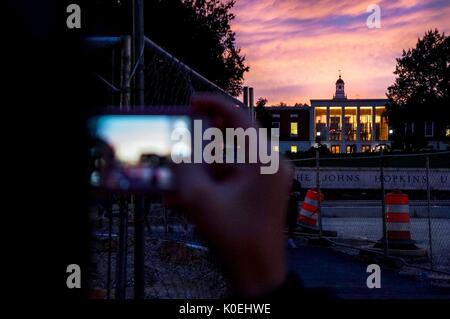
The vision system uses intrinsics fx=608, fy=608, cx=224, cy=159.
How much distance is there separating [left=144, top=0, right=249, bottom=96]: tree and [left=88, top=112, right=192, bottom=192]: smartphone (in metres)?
20.9

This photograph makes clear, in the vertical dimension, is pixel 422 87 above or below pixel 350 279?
above

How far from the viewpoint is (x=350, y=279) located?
8.97m

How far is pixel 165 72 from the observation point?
4910mm

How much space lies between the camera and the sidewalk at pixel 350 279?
7.79 metres

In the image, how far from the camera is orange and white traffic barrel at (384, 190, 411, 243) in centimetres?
1114

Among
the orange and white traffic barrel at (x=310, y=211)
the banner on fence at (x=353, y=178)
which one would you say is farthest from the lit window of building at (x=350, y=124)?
the orange and white traffic barrel at (x=310, y=211)

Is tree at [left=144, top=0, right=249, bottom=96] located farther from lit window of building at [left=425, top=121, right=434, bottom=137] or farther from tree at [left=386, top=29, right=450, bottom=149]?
lit window of building at [left=425, top=121, right=434, bottom=137]

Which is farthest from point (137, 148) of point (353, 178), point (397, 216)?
point (353, 178)

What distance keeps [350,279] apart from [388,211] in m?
2.75

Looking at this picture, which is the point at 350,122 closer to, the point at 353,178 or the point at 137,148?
the point at 353,178

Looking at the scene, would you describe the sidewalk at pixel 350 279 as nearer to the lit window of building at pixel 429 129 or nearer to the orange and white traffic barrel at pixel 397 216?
the orange and white traffic barrel at pixel 397 216

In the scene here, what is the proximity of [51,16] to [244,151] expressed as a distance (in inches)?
12.2

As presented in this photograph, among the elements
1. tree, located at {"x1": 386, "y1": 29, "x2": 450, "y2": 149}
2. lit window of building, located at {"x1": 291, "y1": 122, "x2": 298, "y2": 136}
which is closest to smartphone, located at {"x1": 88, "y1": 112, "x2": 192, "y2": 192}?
tree, located at {"x1": 386, "y1": 29, "x2": 450, "y2": 149}

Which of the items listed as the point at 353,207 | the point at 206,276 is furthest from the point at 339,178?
the point at 206,276
